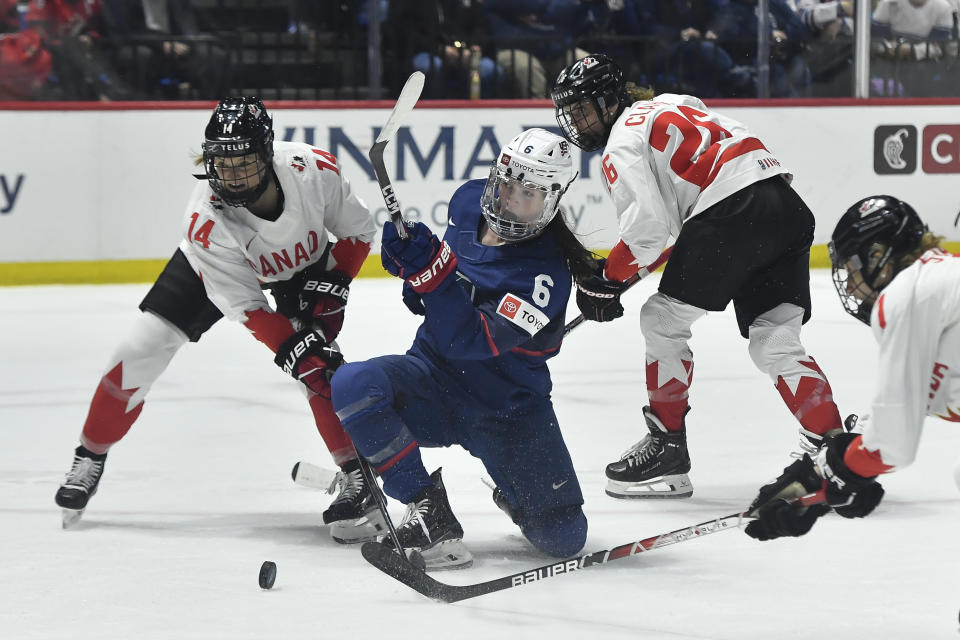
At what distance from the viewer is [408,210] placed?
636 cm

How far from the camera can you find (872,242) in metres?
1.82

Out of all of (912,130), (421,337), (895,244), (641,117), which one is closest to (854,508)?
(895,244)

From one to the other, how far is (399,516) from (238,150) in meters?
0.87

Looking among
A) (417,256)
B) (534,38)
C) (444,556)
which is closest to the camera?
(417,256)

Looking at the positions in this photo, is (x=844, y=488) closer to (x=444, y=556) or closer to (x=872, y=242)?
(x=872, y=242)

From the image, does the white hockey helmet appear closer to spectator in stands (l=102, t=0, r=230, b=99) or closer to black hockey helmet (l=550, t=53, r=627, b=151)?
black hockey helmet (l=550, t=53, r=627, b=151)

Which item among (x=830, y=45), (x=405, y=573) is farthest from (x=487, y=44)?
(x=405, y=573)

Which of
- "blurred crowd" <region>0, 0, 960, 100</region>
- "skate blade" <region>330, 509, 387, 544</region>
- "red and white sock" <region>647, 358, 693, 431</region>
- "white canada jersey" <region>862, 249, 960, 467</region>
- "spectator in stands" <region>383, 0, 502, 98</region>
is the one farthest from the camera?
"spectator in stands" <region>383, 0, 502, 98</region>

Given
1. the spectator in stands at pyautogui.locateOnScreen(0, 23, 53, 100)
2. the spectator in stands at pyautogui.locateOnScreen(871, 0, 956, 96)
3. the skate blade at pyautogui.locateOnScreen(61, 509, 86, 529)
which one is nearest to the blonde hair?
the skate blade at pyautogui.locateOnScreen(61, 509, 86, 529)

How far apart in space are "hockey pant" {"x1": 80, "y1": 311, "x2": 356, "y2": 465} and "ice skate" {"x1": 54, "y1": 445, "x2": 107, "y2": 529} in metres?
0.03

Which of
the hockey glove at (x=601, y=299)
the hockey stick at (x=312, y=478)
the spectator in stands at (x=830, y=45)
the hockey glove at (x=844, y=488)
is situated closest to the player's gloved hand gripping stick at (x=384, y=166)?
the hockey stick at (x=312, y=478)

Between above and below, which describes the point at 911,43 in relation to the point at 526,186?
above

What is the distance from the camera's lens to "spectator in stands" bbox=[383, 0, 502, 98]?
6.62 m

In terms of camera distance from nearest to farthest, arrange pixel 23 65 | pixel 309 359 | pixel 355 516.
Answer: pixel 309 359 < pixel 355 516 < pixel 23 65
